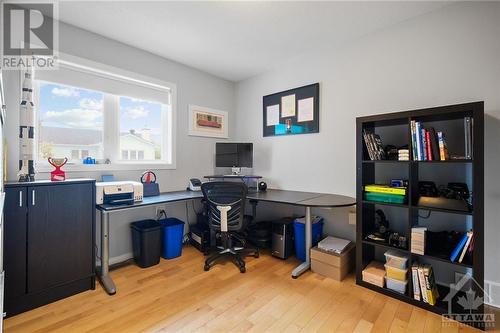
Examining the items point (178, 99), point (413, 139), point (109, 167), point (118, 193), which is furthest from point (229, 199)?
point (413, 139)

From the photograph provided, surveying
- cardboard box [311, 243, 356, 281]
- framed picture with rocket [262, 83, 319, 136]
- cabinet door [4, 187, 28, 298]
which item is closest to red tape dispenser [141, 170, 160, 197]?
cabinet door [4, 187, 28, 298]

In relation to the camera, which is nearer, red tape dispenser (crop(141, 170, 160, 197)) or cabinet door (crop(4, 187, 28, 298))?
cabinet door (crop(4, 187, 28, 298))

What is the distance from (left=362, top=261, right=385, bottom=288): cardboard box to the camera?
215 centimetres

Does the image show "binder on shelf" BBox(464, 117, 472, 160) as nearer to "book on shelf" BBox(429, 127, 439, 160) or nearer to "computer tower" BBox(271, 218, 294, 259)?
"book on shelf" BBox(429, 127, 439, 160)

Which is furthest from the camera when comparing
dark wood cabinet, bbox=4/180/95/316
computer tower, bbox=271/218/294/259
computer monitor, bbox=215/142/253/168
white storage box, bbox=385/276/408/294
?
computer monitor, bbox=215/142/253/168

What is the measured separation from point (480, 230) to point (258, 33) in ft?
8.56

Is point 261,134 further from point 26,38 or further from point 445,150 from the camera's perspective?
point 26,38

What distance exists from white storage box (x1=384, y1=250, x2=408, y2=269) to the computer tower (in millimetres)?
1076

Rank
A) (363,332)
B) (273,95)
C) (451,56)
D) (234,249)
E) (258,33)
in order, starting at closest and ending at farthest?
(363,332) → (451,56) → (258,33) → (234,249) → (273,95)

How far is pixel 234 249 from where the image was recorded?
2.79 metres

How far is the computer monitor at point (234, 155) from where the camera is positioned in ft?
11.3

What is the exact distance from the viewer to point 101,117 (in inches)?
107

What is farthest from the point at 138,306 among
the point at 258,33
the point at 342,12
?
the point at 342,12

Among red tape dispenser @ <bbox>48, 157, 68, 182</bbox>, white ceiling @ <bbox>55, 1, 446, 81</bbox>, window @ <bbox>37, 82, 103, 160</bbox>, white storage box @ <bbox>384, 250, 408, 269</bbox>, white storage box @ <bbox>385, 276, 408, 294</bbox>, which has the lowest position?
white storage box @ <bbox>385, 276, 408, 294</bbox>
